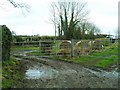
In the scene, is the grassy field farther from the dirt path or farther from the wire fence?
the dirt path

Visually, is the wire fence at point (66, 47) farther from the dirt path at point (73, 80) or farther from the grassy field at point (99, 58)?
the dirt path at point (73, 80)

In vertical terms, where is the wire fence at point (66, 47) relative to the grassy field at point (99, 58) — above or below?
above

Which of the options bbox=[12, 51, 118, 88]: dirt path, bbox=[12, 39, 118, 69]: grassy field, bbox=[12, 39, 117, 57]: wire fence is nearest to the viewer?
bbox=[12, 51, 118, 88]: dirt path

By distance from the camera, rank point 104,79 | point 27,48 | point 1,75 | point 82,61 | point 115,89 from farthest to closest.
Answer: point 27,48 < point 82,61 < point 104,79 < point 1,75 < point 115,89

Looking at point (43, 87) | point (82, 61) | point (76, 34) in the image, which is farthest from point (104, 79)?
point (76, 34)

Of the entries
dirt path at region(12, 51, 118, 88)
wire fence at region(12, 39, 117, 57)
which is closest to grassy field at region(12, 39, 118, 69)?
wire fence at region(12, 39, 117, 57)

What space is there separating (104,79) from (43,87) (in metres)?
3.03

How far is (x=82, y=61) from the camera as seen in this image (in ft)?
60.2

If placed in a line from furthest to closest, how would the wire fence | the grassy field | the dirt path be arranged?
the wire fence
the grassy field
the dirt path

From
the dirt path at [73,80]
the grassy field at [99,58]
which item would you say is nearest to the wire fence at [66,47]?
the grassy field at [99,58]

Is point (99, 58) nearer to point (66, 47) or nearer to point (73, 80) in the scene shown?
point (66, 47)

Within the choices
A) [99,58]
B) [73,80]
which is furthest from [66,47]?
[73,80]

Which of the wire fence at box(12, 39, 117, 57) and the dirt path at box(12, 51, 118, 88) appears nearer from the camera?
the dirt path at box(12, 51, 118, 88)

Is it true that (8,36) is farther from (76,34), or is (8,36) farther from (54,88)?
(76,34)
